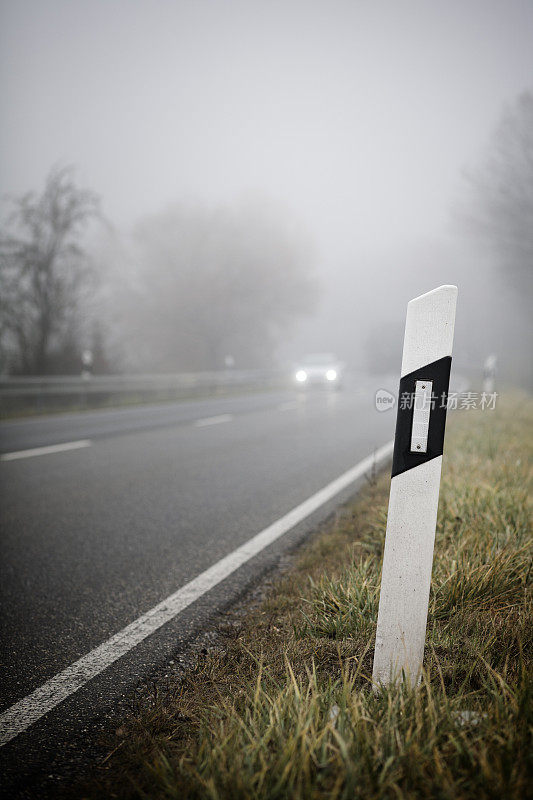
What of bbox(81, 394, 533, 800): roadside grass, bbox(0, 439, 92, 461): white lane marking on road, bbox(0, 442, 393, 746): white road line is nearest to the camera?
bbox(81, 394, 533, 800): roadside grass

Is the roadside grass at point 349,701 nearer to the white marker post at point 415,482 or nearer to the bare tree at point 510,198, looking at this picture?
the white marker post at point 415,482

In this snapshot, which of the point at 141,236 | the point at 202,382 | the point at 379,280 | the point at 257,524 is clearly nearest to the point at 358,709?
the point at 257,524

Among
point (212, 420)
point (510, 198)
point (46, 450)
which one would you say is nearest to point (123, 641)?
point (46, 450)

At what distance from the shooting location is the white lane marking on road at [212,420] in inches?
431

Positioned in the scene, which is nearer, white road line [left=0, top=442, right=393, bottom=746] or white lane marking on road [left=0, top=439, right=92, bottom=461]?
white road line [left=0, top=442, right=393, bottom=746]

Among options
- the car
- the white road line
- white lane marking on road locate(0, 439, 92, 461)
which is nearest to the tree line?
the car

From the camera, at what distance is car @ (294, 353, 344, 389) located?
78.3 feet

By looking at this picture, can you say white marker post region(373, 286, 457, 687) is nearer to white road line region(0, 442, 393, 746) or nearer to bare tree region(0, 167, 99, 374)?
white road line region(0, 442, 393, 746)

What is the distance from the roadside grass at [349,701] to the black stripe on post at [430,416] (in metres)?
0.71

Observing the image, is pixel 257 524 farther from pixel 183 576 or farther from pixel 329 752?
pixel 329 752

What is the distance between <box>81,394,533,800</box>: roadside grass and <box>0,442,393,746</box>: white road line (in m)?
0.36

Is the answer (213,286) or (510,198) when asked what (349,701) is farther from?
(213,286)

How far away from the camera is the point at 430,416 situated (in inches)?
67.4

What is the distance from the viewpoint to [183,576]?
321 cm
